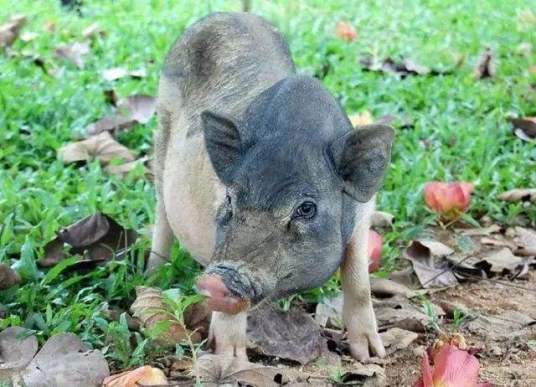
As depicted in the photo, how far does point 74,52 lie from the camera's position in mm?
6672

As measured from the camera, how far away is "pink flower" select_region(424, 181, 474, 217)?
4359mm

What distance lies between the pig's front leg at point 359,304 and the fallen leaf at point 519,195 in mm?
1692

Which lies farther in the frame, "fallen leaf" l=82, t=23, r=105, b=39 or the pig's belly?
"fallen leaf" l=82, t=23, r=105, b=39

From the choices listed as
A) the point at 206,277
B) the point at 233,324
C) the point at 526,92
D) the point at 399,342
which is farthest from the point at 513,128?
the point at 206,277

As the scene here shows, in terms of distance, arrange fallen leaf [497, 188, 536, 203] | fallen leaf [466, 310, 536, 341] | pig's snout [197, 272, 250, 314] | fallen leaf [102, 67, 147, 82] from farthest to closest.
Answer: fallen leaf [102, 67, 147, 82]
fallen leaf [497, 188, 536, 203]
fallen leaf [466, 310, 536, 341]
pig's snout [197, 272, 250, 314]

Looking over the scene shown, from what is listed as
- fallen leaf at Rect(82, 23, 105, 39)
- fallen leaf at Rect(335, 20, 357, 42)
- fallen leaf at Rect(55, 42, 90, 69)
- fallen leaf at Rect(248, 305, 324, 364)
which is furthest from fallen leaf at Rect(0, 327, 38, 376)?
fallen leaf at Rect(335, 20, 357, 42)

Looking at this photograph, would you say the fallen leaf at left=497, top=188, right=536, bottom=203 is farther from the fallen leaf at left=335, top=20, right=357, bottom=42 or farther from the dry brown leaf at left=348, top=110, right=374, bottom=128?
the fallen leaf at left=335, top=20, right=357, bottom=42

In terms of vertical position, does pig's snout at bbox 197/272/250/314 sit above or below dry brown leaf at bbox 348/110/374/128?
above

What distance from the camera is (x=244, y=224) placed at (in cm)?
264

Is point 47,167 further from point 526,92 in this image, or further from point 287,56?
point 526,92

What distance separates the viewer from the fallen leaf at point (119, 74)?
6219 millimetres

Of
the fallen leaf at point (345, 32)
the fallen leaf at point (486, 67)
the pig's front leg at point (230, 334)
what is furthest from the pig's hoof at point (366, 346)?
the fallen leaf at point (345, 32)

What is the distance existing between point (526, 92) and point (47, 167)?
314 cm

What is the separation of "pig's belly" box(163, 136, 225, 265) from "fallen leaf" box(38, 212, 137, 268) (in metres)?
0.35
